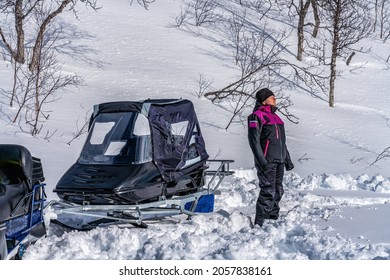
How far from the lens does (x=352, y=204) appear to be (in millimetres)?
9742

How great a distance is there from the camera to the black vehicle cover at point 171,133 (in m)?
8.48

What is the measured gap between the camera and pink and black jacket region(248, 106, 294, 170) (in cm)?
802

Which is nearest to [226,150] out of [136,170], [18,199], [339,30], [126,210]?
[136,170]

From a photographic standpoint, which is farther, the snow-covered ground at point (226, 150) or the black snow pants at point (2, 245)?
the snow-covered ground at point (226, 150)

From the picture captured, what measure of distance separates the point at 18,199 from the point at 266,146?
10.4 feet

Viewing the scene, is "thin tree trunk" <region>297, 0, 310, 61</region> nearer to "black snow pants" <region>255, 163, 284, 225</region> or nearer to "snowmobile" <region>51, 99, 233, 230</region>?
"snowmobile" <region>51, 99, 233, 230</region>

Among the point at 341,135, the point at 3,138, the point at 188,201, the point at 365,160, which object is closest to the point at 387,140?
the point at 341,135

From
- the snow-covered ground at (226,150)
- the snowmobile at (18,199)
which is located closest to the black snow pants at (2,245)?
the snowmobile at (18,199)

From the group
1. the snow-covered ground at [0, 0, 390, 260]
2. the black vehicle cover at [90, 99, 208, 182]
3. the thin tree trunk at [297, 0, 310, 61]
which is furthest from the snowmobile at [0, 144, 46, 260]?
the thin tree trunk at [297, 0, 310, 61]

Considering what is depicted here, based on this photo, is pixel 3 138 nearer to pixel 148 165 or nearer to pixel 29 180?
pixel 148 165

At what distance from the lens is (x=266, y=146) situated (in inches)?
320

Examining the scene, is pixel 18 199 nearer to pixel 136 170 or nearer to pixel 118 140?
pixel 136 170

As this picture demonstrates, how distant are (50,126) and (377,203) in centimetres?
968

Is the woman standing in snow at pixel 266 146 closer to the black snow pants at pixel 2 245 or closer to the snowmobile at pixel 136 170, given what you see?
the snowmobile at pixel 136 170
